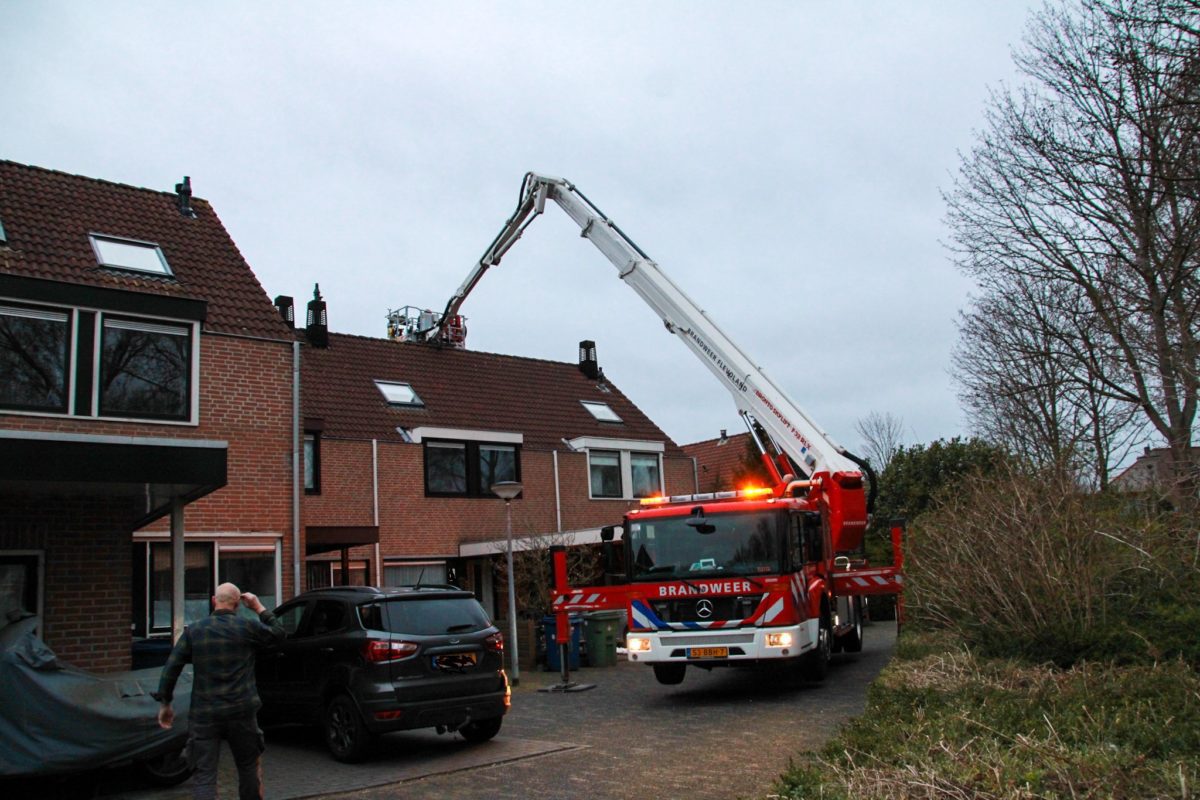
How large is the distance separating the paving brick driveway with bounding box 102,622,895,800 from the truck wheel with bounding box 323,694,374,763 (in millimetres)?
128

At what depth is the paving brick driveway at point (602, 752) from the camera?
8.56 m

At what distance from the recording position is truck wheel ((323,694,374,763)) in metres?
9.82

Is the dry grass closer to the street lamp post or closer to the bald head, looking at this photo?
the bald head

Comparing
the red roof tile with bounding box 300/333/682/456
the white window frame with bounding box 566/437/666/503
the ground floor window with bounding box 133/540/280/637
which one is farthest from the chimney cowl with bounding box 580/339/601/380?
the ground floor window with bounding box 133/540/280/637

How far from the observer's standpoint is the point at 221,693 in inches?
292

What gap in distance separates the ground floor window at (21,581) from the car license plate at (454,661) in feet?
14.5

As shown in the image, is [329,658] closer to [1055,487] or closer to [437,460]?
[1055,487]

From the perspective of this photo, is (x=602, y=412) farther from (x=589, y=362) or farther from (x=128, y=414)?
(x=128, y=414)

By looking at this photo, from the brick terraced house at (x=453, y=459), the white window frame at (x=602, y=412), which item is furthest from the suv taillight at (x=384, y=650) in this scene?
the white window frame at (x=602, y=412)

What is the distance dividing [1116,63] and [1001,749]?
729 cm

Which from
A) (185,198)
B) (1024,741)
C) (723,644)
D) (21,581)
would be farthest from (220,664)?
(185,198)

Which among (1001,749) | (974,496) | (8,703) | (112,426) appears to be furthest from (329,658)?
(974,496)

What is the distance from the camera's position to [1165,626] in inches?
371

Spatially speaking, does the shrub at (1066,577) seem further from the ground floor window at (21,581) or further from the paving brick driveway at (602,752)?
the ground floor window at (21,581)
